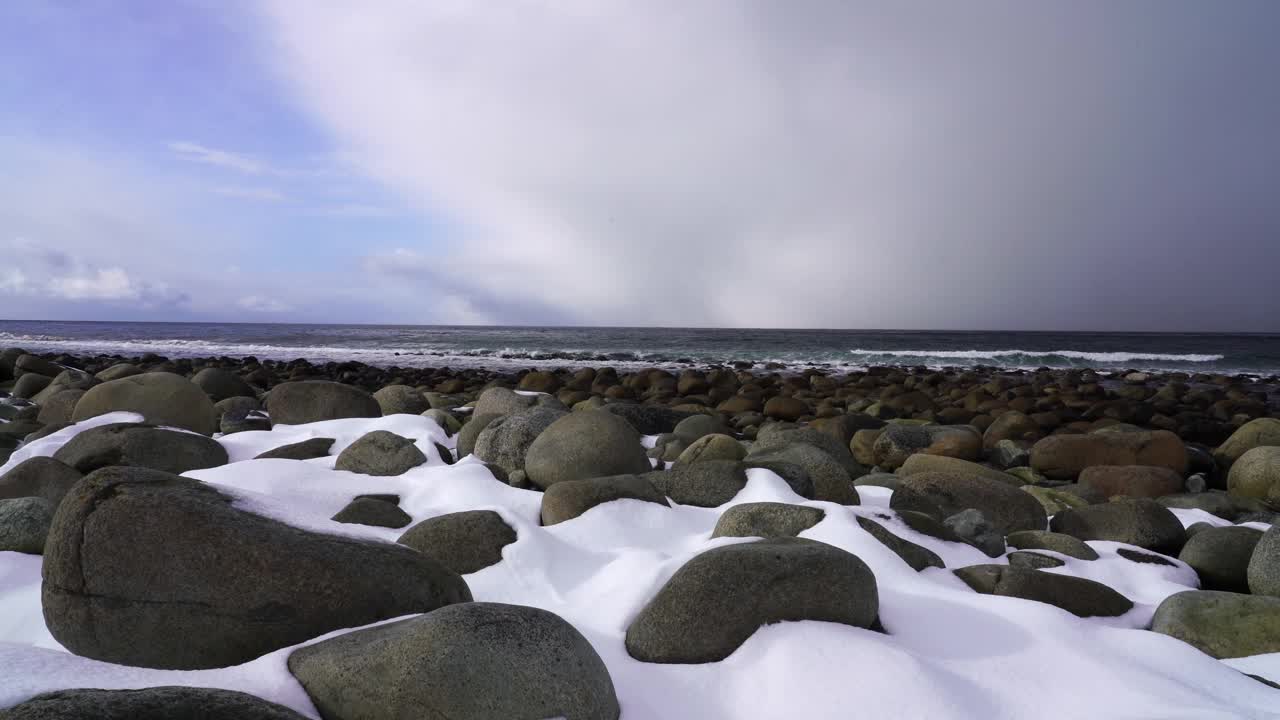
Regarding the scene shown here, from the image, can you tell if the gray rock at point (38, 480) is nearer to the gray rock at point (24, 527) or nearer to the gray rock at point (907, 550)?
the gray rock at point (24, 527)

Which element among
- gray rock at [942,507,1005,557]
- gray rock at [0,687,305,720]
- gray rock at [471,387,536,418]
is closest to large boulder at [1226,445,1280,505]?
gray rock at [942,507,1005,557]

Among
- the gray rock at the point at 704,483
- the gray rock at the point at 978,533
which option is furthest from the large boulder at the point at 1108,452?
the gray rock at the point at 704,483

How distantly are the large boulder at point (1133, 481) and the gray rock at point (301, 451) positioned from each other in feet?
20.5

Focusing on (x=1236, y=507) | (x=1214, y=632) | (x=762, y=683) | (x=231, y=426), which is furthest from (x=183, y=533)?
(x=1236, y=507)

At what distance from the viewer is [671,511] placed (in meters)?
4.15

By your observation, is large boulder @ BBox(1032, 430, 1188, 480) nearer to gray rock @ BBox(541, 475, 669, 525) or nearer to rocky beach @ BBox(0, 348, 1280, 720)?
rocky beach @ BBox(0, 348, 1280, 720)

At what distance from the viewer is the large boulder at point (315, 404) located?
6.95 metres

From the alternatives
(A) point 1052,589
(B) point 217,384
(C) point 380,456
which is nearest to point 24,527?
(C) point 380,456

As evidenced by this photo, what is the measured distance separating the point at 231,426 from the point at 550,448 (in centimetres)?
381

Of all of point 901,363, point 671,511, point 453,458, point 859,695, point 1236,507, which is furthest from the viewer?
point 901,363

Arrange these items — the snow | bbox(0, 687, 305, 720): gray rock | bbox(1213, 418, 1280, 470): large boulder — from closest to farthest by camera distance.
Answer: bbox(0, 687, 305, 720): gray rock → the snow → bbox(1213, 418, 1280, 470): large boulder

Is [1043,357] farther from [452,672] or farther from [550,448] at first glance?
[452,672]

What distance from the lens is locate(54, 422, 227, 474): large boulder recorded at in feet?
15.8

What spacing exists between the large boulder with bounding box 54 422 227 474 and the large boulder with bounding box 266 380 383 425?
1.84 m
